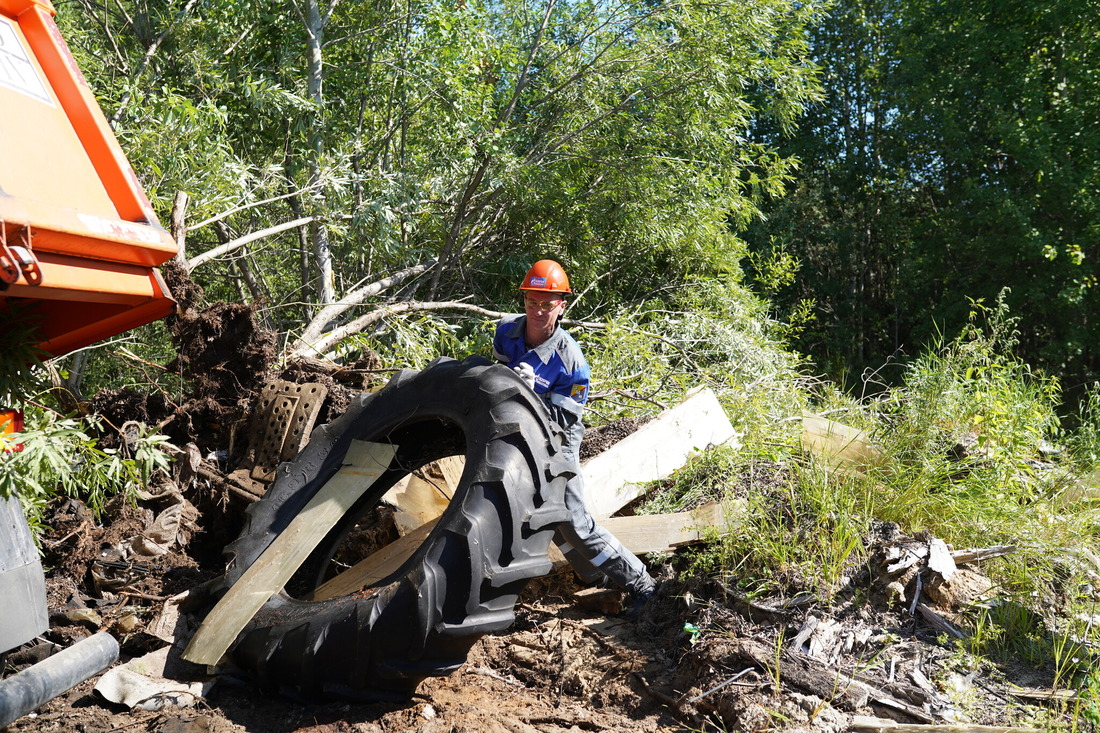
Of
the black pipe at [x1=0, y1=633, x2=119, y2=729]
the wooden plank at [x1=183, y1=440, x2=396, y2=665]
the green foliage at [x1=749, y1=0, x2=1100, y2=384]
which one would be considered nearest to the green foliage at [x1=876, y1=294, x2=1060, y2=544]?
the wooden plank at [x1=183, y1=440, x2=396, y2=665]

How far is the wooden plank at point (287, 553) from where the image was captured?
12.8 ft

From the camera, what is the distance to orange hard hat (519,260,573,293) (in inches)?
191

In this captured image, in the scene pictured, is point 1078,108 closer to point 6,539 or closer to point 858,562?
point 858,562

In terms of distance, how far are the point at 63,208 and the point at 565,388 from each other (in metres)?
2.69

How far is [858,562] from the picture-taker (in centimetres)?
446

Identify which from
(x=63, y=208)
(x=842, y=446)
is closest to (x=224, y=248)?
(x=63, y=208)

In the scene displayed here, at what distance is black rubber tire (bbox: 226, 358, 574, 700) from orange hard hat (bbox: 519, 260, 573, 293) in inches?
24.3

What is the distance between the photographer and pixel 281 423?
541 cm

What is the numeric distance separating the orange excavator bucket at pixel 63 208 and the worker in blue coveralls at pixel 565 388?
2.06 m

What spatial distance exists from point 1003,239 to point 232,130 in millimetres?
12660

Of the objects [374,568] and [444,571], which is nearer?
[444,571]

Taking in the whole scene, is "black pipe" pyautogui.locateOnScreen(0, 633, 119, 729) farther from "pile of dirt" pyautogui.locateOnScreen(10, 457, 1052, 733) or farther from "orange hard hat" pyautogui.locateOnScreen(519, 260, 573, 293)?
"orange hard hat" pyautogui.locateOnScreen(519, 260, 573, 293)

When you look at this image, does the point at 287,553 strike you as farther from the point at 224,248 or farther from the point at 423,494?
the point at 224,248

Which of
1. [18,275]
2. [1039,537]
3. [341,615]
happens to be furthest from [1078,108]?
[18,275]
